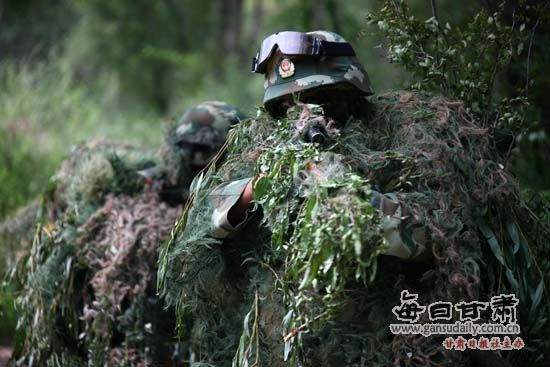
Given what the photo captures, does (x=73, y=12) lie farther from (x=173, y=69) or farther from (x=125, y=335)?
(x=125, y=335)

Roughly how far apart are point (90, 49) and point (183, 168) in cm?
1041

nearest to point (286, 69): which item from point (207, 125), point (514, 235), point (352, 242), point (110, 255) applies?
point (352, 242)

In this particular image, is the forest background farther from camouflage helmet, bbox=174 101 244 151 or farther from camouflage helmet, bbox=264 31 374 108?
camouflage helmet, bbox=264 31 374 108

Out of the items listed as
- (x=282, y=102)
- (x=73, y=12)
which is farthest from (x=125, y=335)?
(x=73, y=12)

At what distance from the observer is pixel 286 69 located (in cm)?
338

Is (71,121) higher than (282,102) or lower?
higher

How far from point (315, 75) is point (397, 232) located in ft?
3.36

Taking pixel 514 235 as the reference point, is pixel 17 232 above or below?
above

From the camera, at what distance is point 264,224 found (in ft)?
10.7

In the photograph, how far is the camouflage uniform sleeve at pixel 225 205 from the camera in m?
3.07

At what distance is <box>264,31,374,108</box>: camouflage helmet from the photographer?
10.9ft

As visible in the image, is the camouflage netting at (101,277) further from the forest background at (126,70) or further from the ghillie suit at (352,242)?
the ghillie suit at (352,242)

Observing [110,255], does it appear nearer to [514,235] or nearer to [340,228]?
[340,228]

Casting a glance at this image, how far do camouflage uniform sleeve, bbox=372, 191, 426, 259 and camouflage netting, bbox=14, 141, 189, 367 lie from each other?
7.27 feet
